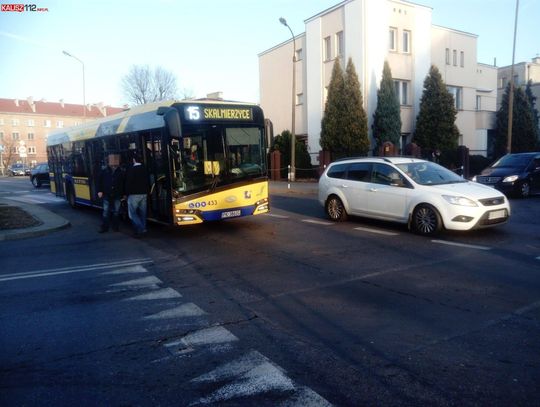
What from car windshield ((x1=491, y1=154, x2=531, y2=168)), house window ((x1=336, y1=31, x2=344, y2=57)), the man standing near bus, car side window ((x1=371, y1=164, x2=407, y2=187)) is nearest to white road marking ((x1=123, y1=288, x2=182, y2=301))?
the man standing near bus

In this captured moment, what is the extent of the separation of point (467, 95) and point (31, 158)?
94.4 meters

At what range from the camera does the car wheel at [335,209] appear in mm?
12102

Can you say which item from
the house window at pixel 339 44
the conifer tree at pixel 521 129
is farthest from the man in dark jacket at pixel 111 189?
the conifer tree at pixel 521 129

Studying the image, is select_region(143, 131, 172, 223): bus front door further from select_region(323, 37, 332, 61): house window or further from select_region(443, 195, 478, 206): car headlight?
select_region(323, 37, 332, 61): house window

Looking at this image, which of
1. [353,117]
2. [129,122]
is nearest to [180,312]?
[129,122]

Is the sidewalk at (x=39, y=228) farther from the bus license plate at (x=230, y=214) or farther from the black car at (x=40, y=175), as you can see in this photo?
the black car at (x=40, y=175)

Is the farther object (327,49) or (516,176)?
(327,49)

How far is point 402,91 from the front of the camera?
29.6 meters

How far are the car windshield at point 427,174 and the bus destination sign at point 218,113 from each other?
12.2ft

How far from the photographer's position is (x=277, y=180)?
99.9 feet

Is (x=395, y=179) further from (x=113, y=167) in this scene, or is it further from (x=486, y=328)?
(x=113, y=167)

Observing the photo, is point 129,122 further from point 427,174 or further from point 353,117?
point 353,117

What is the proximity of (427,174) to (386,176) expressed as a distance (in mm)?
899

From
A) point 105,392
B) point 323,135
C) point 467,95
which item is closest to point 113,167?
point 105,392
